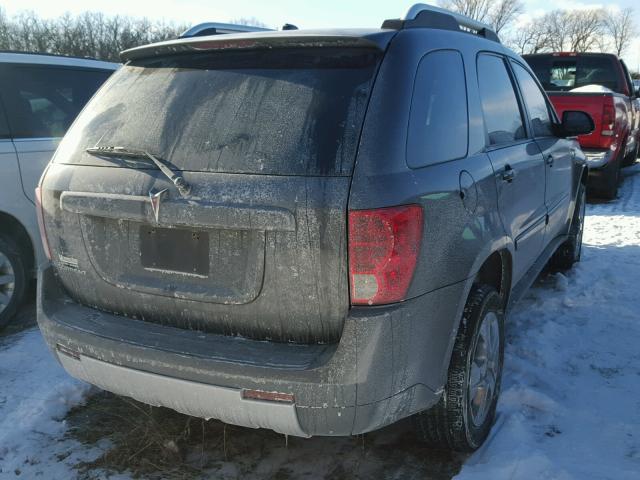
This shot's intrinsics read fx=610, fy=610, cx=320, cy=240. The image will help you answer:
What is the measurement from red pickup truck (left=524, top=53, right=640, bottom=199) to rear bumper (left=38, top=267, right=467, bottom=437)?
675 centimetres

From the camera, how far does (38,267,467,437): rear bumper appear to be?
6.68ft

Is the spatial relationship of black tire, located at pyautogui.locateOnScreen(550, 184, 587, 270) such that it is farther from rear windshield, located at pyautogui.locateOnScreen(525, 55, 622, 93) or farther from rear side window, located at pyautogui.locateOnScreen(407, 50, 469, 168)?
rear windshield, located at pyautogui.locateOnScreen(525, 55, 622, 93)

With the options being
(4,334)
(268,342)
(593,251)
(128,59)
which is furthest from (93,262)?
(593,251)

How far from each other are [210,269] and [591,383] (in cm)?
233

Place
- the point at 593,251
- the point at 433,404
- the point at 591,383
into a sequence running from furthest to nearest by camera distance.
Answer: the point at 593,251 < the point at 591,383 < the point at 433,404

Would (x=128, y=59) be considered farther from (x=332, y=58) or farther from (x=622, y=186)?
(x=622, y=186)

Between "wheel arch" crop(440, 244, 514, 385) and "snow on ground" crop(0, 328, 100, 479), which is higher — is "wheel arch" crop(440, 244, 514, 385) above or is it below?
above

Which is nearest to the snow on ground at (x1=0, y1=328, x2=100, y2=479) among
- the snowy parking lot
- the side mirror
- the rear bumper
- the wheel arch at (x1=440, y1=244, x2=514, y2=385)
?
the snowy parking lot

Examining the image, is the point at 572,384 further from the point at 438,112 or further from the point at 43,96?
the point at 43,96

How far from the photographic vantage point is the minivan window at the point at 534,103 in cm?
386

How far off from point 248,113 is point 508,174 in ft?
4.54

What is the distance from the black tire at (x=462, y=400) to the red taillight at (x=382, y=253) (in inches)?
22.1

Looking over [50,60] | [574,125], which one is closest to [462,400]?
[574,125]

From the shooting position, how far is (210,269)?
2.21 metres
